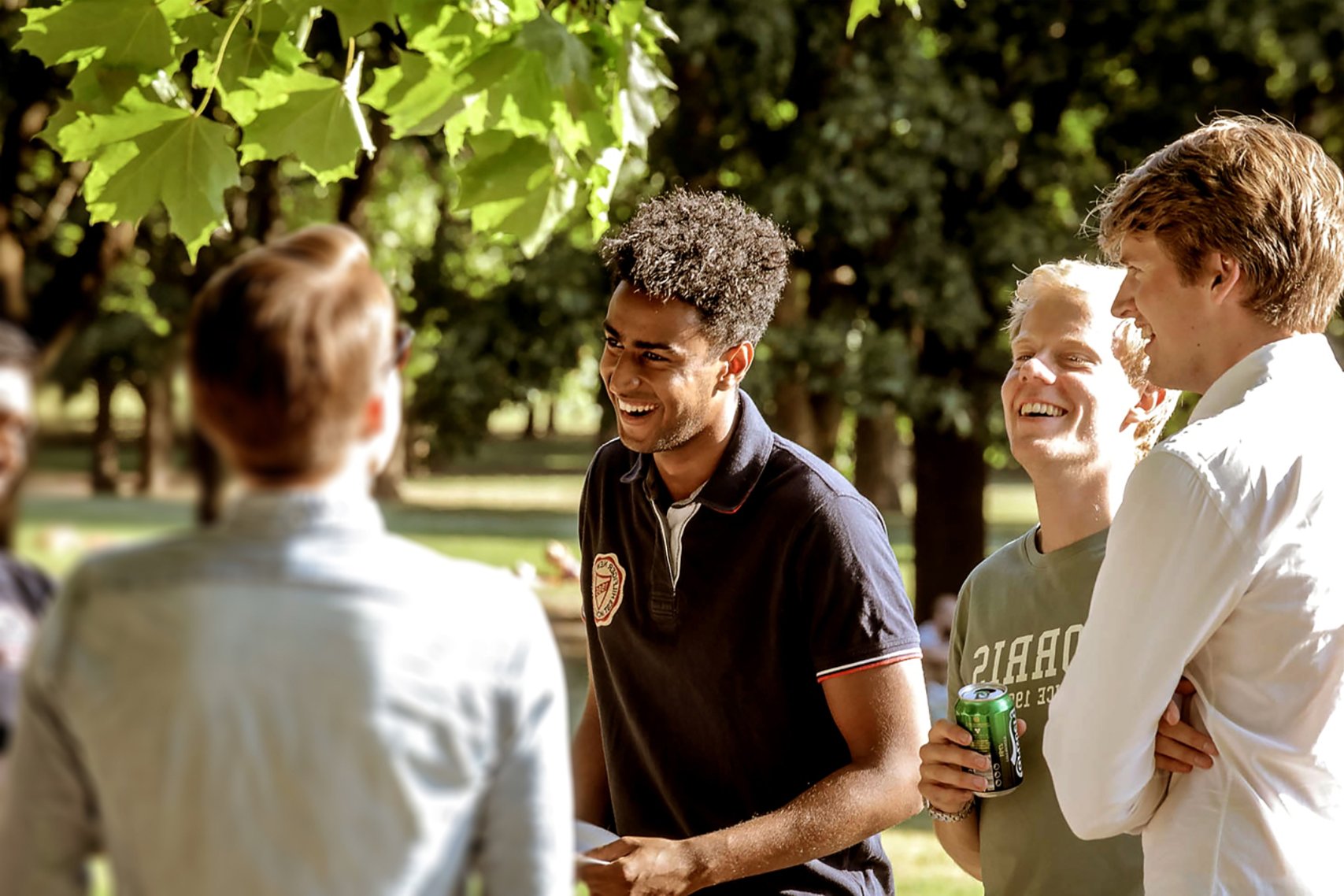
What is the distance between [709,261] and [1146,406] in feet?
3.08

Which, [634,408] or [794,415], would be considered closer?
[634,408]

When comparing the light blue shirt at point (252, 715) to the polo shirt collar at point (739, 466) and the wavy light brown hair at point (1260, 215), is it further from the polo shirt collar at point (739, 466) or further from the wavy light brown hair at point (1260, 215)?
the polo shirt collar at point (739, 466)

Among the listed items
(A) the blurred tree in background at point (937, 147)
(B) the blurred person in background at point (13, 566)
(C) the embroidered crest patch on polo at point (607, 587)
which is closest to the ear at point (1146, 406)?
(C) the embroidered crest patch on polo at point (607, 587)

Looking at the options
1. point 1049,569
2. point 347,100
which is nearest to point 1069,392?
point 1049,569

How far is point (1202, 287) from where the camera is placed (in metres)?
2.30

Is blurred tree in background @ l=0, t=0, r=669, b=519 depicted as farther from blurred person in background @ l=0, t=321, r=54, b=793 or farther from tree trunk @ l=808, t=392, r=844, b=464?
tree trunk @ l=808, t=392, r=844, b=464

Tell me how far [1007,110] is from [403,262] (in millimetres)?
6220

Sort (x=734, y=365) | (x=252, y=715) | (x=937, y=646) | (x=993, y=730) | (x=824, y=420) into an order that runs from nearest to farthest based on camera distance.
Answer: (x=252, y=715) → (x=993, y=730) → (x=734, y=365) → (x=937, y=646) → (x=824, y=420)

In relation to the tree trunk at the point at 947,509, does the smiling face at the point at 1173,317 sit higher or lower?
higher

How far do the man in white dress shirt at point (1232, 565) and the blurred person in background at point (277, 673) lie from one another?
0.96 metres

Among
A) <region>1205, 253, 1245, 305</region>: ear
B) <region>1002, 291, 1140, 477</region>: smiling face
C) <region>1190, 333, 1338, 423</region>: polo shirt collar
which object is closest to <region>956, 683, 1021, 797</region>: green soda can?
<region>1002, 291, 1140, 477</region>: smiling face

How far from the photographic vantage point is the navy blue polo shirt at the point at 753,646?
2.86 metres

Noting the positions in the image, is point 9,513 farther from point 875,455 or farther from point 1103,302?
point 875,455

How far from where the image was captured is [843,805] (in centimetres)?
276
